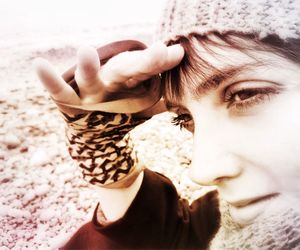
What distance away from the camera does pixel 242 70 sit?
37cm

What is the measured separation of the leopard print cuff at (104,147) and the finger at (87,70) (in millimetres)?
47

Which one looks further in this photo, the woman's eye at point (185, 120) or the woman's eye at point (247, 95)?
the woman's eye at point (185, 120)

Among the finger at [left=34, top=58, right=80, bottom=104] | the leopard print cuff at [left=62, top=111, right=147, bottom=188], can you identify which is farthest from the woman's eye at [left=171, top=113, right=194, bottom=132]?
the finger at [left=34, top=58, right=80, bottom=104]

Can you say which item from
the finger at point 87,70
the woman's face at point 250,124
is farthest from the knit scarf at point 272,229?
the finger at point 87,70

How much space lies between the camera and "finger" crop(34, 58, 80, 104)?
1.14 ft

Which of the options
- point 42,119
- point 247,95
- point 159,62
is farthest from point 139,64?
point 42,119

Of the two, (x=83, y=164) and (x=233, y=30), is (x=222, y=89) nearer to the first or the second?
(x=233, y=30)

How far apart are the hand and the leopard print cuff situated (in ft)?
0.14

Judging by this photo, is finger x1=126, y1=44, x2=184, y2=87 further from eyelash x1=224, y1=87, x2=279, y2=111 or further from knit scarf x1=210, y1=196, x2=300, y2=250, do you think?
knit scarf x1=210, y1=196, x2=300, y2=250

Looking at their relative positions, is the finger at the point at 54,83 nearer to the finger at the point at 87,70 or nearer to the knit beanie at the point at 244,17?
the finger at the point at 87,70

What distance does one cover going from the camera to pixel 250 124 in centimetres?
39

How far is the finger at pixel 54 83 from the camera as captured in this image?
35cm

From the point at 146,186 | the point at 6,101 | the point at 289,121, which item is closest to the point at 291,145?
the point at 289,121

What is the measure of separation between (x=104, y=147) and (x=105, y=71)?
152mm
